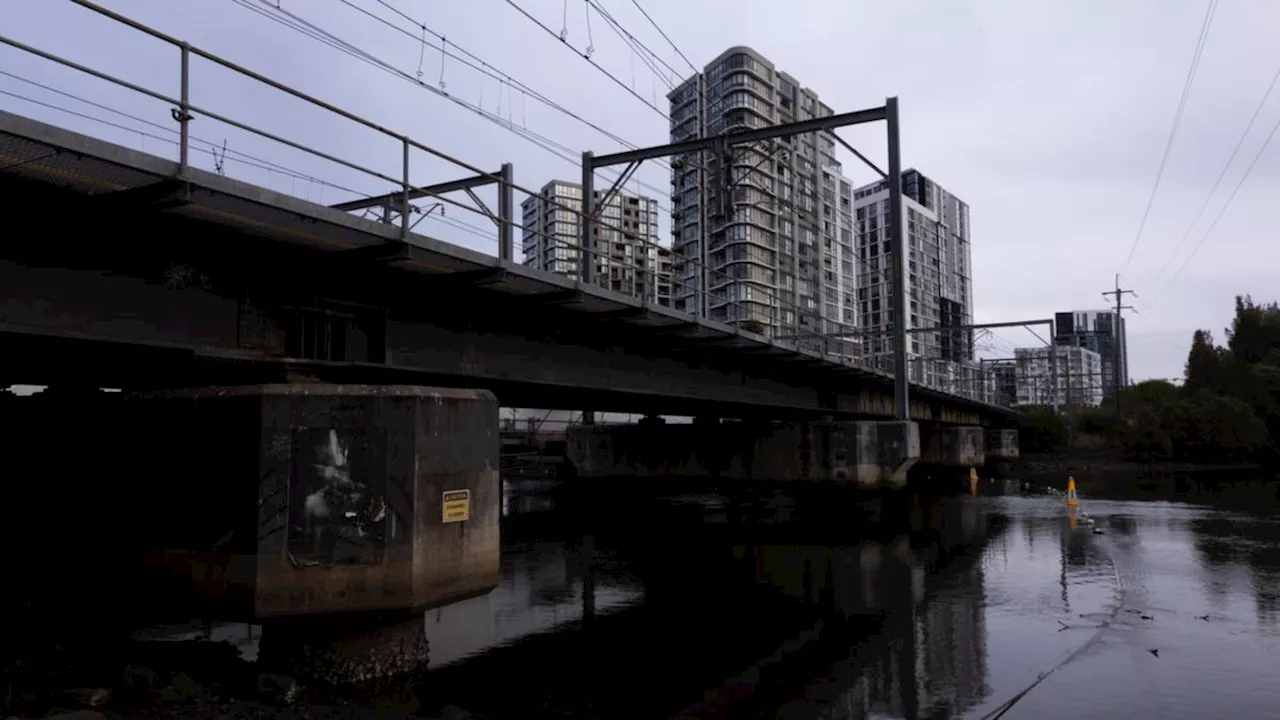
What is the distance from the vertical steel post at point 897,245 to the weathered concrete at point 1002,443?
51.0 meters

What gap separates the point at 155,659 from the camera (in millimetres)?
10703

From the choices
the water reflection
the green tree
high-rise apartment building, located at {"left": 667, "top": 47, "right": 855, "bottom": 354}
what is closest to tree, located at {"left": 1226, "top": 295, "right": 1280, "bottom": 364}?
the green tree

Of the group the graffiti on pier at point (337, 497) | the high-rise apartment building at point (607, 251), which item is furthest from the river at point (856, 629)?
the high-rise apartment building at point (607, 251)

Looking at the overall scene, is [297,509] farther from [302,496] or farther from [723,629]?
[723,629]

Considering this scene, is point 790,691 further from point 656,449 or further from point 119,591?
point 656,449

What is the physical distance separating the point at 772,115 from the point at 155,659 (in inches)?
4595

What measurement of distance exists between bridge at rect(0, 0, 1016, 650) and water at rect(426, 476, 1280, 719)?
89.6 inches

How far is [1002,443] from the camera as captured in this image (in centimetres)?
7562

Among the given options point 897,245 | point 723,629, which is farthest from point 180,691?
point 897,245

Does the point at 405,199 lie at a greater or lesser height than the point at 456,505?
greater

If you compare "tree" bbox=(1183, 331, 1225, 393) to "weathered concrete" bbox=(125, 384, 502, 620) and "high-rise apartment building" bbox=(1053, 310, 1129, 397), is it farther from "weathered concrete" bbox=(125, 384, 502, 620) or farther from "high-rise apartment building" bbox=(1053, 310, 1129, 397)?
"weathered concrete" bbox=(125, 384, 502, 620)

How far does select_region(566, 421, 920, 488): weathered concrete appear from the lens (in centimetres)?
3281

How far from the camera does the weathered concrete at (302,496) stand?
8.86 meters

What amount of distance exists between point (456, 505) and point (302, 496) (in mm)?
1835
